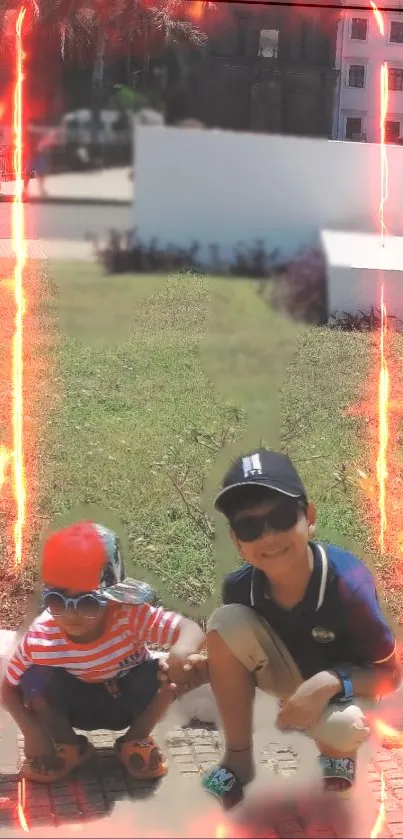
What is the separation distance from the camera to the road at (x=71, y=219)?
80.7 inches

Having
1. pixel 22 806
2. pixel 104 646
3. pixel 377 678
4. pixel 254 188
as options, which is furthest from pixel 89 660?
pixel 254 188

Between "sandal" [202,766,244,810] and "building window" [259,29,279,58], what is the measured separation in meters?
1.37

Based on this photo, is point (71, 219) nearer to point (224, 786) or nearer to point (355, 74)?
point (355, 74)

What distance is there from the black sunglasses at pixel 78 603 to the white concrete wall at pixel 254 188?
946 mm

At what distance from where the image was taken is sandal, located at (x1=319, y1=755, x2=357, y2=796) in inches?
61.6

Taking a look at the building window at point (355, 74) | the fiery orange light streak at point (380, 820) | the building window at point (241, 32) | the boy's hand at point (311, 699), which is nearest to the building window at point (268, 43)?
the building window at point (241, 32)

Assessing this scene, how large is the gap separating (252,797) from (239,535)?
0.46 meters

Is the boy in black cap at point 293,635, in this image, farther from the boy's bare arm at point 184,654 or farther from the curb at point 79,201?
the curb at point 79,201

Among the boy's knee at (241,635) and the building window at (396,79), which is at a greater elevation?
the building window at (396,79)

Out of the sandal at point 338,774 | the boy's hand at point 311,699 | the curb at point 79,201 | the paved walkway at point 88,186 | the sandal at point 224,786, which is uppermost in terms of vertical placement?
the paved walkway at point 88,186

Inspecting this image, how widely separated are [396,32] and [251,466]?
1.07 meters

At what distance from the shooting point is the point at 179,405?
2.94 m

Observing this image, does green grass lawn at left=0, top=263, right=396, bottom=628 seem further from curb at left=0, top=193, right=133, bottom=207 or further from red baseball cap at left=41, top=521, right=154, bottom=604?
red baseball cap at left=41, top=521, right=154, bottom=604

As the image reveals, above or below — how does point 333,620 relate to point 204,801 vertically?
above
